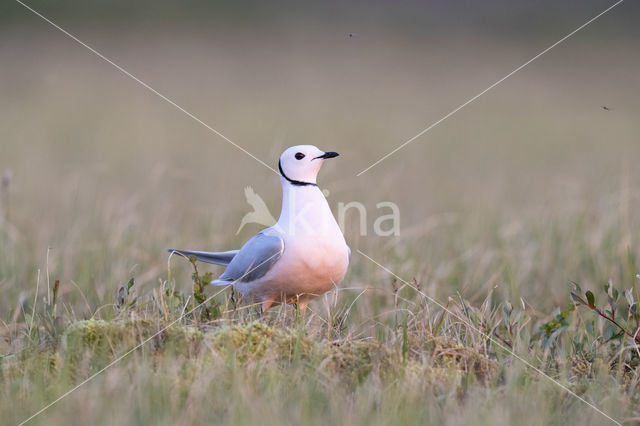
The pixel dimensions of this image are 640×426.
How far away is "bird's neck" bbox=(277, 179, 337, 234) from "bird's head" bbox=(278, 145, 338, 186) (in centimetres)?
5

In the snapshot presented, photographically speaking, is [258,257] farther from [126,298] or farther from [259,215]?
[259,215]

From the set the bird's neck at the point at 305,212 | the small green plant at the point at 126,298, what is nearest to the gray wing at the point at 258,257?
the bird's neck at the point at 305,212

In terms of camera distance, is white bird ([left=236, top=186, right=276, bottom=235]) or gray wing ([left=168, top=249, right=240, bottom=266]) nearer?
gray wing ([left=168, top=249, right=240, bottom=266])

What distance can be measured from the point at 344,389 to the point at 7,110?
1571 cm

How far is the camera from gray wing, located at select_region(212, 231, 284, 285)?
14.9ft

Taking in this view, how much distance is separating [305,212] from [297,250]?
0.24 metres

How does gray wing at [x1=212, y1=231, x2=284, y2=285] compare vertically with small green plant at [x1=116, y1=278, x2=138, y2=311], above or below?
above

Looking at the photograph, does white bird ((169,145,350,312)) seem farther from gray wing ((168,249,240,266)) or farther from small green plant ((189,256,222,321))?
gray wing ((168,249,240,266))

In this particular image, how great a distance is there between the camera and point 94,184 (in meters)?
12.3

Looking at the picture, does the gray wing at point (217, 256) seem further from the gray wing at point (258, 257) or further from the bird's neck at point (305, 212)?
the bird's neck at point (305, 212)

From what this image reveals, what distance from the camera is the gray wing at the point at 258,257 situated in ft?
14.9

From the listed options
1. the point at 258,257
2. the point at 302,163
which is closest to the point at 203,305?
the point at 258,257

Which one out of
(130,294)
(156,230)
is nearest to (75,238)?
(156,230)

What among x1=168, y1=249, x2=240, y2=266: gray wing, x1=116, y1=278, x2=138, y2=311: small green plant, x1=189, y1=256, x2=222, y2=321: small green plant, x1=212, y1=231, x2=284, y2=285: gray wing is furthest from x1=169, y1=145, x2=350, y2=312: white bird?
x1=116, y1=278, x2=138, y2=311: small green plant
